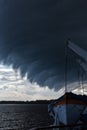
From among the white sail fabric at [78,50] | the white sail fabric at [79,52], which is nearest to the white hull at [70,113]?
the white sail fabric at [79,52]

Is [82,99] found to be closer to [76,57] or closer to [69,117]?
[69,117]

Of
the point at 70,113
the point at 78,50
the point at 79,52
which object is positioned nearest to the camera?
the point at 79,52

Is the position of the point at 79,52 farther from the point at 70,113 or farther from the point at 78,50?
the point at 70,113

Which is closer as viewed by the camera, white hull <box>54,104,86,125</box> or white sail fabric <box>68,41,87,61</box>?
white sail fabric <box>68,41,87,61</box>

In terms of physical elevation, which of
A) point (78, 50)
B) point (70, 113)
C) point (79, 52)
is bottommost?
point (70, 113)

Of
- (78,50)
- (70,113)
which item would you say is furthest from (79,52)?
(70,113)

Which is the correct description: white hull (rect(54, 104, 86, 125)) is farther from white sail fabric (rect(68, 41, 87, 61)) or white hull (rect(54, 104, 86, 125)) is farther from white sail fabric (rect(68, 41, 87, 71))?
white sail fabric (rect(68, 41, 87, 61))

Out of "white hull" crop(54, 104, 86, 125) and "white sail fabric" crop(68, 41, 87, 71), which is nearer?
"white sail fabric" crop(68, 41, 87, 71)

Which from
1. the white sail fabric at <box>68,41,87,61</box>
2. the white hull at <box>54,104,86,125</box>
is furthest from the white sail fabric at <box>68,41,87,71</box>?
the white hull at <box>54,104,86,125</box>

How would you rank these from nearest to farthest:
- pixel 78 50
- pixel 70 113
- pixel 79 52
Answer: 1. pixel 79 52
2. pixel 78 50
3. pixel 70 113

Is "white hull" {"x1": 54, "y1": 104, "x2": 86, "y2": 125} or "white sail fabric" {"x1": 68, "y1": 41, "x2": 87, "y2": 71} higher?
"white sail fabric" {"x1": 68, "y1": 41, "x2": 87, "y2": 71}

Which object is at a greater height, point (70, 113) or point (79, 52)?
point (79, 52)

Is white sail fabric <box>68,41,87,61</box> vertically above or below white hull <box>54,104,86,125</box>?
above
